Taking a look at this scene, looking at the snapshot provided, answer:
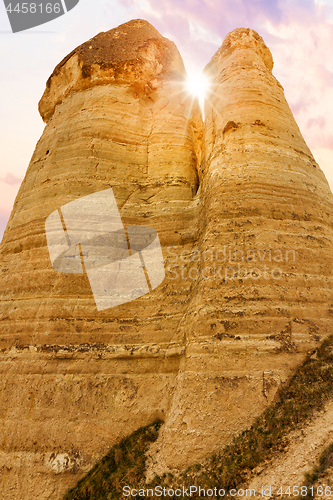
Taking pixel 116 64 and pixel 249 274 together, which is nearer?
pixel 249 274

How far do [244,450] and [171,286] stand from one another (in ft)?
14.7

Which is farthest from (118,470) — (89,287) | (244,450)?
(89,287)

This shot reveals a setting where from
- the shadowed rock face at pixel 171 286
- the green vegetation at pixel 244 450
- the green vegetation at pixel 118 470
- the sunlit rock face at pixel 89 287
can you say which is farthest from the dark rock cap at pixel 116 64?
the green vegetation at pixel 118 470

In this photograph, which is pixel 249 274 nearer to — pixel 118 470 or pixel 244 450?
pixel 244 450

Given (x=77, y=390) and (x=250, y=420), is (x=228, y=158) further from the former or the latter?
(x=77, y=390)

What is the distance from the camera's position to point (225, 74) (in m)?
11.9

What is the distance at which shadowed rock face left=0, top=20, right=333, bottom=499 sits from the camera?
6.55m

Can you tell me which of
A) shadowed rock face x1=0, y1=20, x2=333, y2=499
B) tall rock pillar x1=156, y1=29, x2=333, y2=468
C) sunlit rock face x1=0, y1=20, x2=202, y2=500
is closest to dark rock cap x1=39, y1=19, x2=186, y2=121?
sunlit rock face x1=0, y1=20, x2=202, y2=500

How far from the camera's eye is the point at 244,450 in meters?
5.38

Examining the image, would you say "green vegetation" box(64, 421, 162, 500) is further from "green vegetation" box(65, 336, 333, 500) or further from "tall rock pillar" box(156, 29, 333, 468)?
"tall rock pillar" box(156, 29, 333, 468)

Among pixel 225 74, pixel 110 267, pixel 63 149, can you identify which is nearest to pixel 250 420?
pixel 110 267

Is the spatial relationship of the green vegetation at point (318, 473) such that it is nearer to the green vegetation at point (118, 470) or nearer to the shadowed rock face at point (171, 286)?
the shadowed rock face at point (171, 286)

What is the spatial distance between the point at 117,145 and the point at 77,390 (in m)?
8.22

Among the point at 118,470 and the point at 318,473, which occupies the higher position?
the point at 318,473
